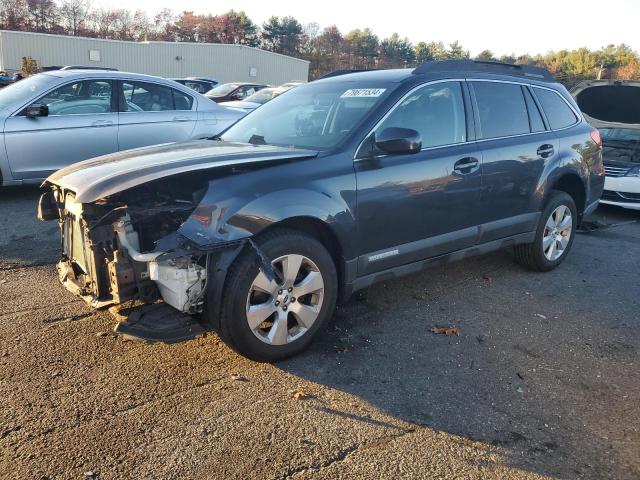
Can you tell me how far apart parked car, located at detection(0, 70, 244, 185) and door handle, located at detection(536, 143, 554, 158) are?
4.85 meters

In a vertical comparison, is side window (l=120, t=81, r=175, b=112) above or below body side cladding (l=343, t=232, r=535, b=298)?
above

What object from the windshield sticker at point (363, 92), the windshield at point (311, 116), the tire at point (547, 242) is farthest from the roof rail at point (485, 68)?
the tire at point (547, 242)

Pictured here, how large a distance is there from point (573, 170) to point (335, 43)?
7929 centimetres

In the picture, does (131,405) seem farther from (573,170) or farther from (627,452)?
(573,170)

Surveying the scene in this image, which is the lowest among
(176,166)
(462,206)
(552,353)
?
(552,353)

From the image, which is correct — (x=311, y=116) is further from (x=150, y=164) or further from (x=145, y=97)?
(x=145, y=97)

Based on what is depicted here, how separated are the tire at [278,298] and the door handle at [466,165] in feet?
4.52

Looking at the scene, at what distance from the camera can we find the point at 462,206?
434 cm

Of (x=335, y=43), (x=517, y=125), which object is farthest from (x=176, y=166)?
(x=335, y=43)

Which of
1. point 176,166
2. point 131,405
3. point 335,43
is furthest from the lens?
point 335,43

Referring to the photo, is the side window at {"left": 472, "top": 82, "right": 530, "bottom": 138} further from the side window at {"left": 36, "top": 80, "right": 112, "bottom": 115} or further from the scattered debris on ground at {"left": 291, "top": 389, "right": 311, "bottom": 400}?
the side window at {"left": 36, "top": 80, "right": 112, "bottom": 115}

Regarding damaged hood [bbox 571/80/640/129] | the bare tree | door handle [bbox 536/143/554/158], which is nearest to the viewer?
door handle [bbox 536/143/554/158]

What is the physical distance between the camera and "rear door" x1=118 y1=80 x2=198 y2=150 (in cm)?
732

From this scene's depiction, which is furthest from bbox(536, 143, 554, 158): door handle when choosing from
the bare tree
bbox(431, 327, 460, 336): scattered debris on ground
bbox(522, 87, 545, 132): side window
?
the bare tree
